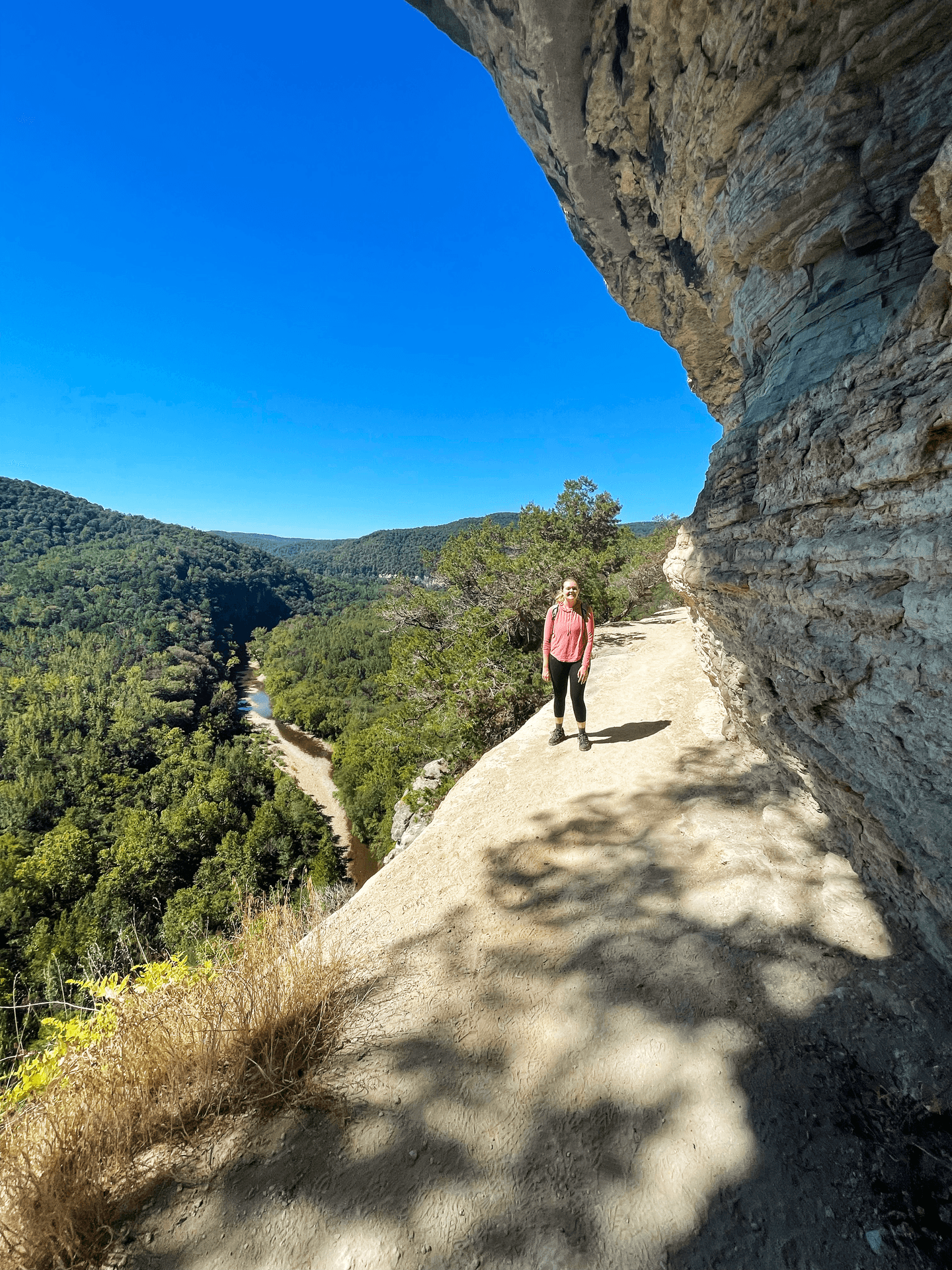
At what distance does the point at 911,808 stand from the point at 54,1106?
11.8ft

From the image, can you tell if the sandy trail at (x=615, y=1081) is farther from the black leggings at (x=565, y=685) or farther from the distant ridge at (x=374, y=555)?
the distant ridge at (x=374, y=555)

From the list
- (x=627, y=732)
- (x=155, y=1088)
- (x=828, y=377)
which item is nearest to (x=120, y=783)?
(x=627, y=732)

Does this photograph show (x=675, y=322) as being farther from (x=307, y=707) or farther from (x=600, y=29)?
(x=307, y=707)

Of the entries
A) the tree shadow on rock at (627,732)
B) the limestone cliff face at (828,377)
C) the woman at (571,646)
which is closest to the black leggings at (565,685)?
the woman at (571,646)

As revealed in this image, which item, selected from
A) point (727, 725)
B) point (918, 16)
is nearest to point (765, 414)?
point (918, 16)

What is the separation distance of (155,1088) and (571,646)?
13.6 feet

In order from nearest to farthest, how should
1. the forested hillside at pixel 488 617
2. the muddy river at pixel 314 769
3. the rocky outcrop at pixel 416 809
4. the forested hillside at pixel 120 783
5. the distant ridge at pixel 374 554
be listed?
1. the rocky outcrop at pixel 416 809
2. the forested hillside at pixel 488 617
3. the forested hillside at pixel 120 783
4. the muddy river at pixel 314 769
5. the distant ridge at pixel 374 554

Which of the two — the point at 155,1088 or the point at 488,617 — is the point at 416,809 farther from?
the point at 155,1088

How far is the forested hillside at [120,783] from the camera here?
24391 millimetres

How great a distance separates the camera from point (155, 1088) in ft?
6.07

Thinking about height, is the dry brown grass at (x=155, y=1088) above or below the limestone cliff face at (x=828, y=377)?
below

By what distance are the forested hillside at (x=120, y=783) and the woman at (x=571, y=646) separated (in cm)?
348

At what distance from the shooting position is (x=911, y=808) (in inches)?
82.2

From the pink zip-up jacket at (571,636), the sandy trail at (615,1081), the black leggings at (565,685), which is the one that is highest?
the pink zip-up jacket at (571,636)
